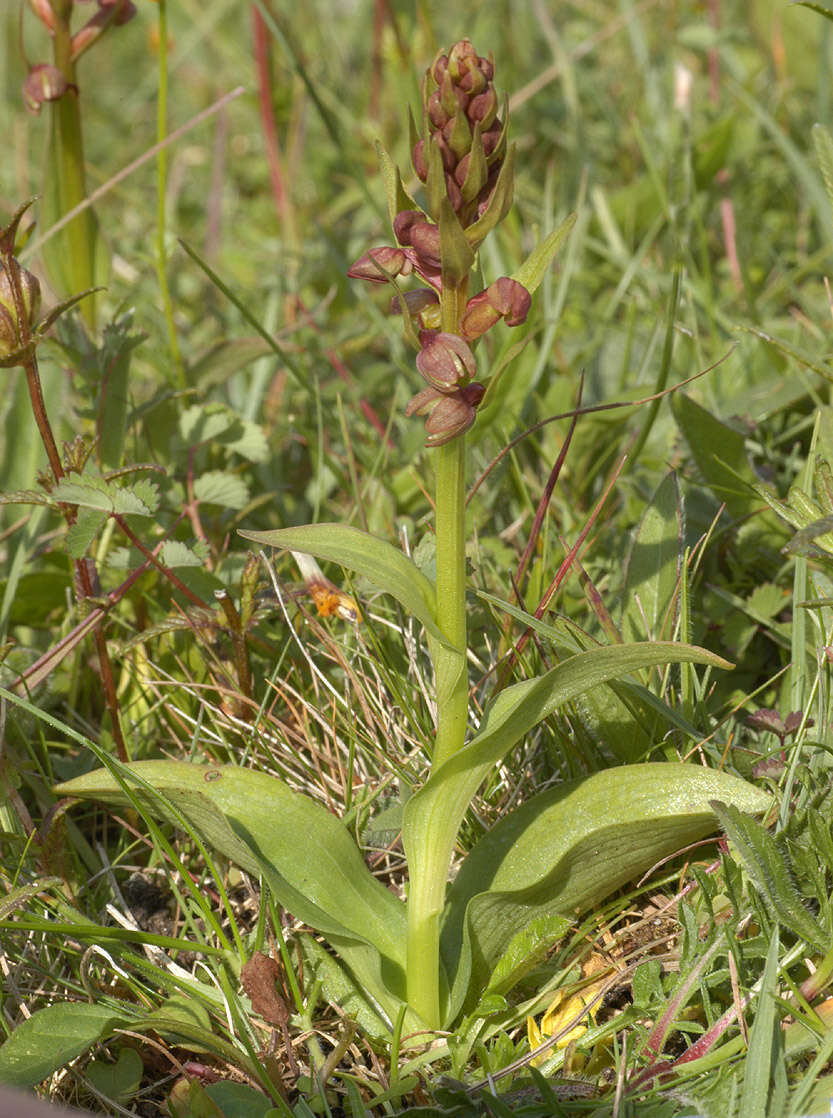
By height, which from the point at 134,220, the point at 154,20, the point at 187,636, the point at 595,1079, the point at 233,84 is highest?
the point at 154,20

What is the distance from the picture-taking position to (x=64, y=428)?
2.79 meters

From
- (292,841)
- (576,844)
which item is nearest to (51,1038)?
(292,841)

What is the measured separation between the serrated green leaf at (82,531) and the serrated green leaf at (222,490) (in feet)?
1.33

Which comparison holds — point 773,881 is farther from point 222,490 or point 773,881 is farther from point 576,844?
point 222,490

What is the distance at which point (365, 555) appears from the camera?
1337 mm

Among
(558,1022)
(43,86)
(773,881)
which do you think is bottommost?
(558,1022)

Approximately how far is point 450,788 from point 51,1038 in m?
0.58

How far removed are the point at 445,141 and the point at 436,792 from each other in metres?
0.77

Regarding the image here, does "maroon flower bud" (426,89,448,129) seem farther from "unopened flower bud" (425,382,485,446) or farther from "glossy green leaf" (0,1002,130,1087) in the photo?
"glossy green leaf" (0,1002,130,1087)

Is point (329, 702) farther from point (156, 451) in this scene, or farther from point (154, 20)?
point (154, 20)

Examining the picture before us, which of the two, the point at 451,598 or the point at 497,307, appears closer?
the point at 497,307

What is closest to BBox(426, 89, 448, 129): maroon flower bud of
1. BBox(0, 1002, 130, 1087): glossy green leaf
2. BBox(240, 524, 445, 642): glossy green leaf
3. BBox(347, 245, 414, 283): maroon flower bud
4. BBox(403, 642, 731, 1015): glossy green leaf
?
BBox(347, 245, 414, 283): maroon flower bud

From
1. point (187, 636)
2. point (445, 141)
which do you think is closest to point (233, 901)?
point (187, 636)

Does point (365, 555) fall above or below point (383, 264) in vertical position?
below
